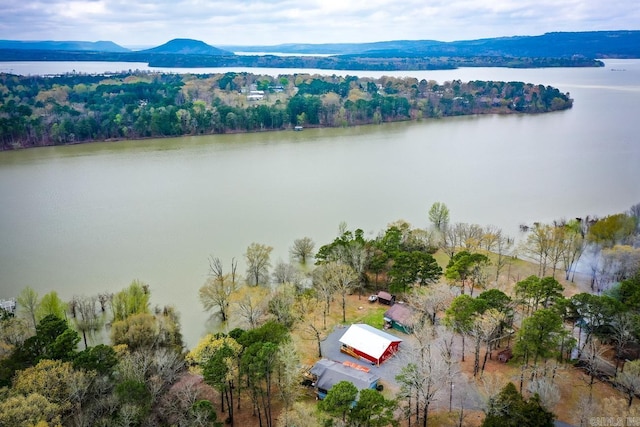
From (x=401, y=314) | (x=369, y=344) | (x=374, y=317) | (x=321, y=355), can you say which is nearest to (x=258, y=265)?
(x=374, y=317)

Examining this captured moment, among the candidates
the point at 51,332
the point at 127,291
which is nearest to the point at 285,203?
the point at 127,291

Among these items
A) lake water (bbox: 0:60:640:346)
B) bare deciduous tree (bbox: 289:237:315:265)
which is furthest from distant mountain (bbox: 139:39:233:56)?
bare deciduous tree (bbox: 289:237:315:265)

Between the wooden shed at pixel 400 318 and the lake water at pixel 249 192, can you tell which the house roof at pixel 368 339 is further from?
the lake water at pixel 249 192

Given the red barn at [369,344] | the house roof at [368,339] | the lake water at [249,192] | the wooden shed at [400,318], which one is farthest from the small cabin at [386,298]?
the lake water at [249,192]

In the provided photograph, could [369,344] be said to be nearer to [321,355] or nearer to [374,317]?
[321,355]

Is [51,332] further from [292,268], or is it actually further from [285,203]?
[285,203]

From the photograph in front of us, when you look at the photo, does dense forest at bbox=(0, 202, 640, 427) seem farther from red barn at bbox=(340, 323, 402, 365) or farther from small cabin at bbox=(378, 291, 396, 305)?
red barn at bbox=(340, 323, 402, 365)
